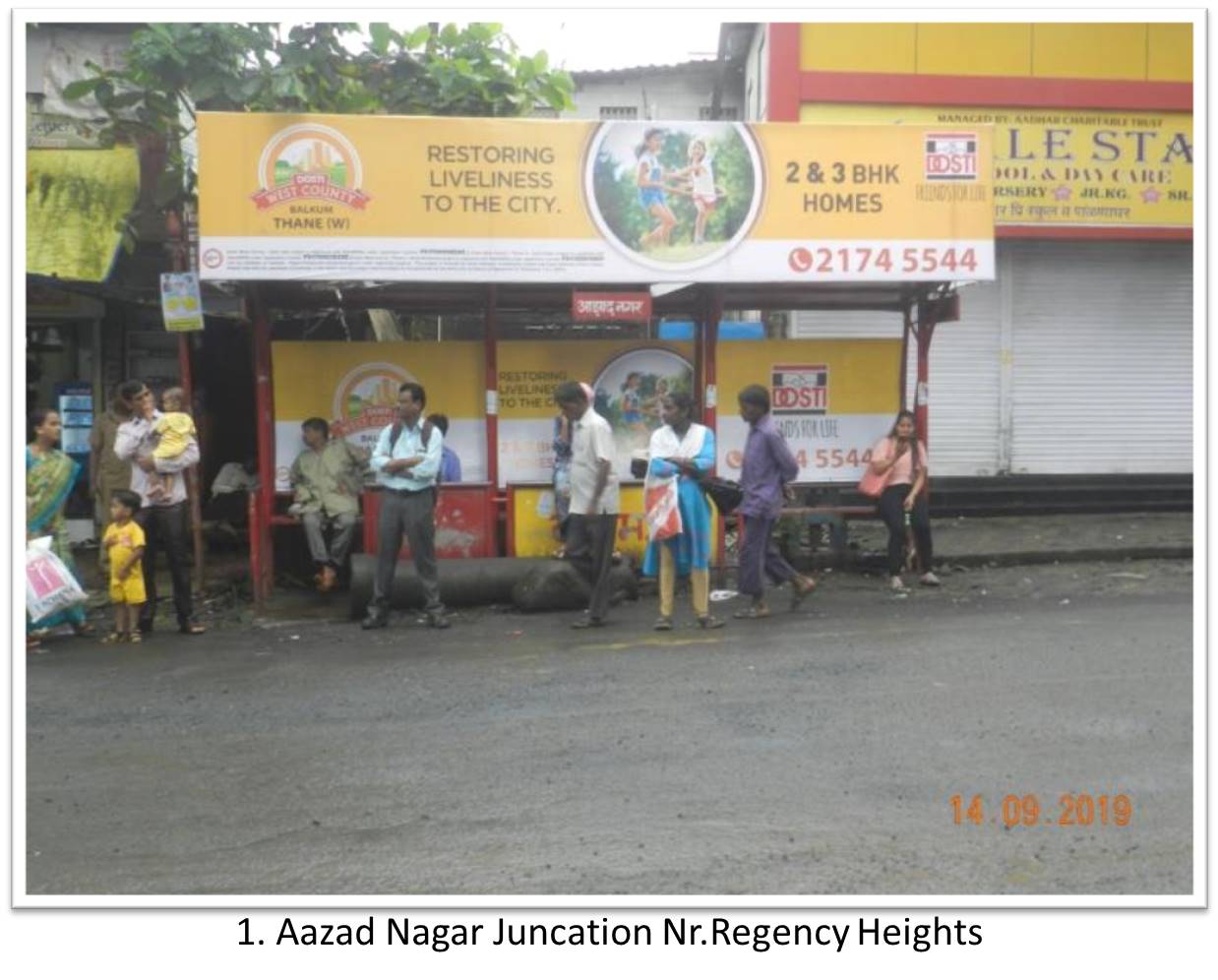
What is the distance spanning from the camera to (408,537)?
9.88 meters

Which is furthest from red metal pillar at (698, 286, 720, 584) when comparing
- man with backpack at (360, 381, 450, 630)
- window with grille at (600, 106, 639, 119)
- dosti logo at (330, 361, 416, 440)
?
window with grille at (600, 106, 639, 119)

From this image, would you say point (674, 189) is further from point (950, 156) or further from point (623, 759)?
point (623, 759)

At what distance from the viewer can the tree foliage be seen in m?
11.8

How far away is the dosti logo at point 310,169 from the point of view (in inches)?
401

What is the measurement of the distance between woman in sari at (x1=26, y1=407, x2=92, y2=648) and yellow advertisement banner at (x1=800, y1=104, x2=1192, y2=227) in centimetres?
912

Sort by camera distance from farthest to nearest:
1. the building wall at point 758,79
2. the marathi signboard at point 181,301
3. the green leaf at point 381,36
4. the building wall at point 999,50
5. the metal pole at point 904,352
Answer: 1. the building wall at point 758,79
2. the building wall at point 999,50
3. the green leaf at point 381,36
4. the metal pole at point 904,352
5. the marathi signboard at point 181,301

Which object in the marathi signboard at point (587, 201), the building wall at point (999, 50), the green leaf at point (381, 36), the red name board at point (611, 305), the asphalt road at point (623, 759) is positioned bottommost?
the asphalt road at point (623, 759)

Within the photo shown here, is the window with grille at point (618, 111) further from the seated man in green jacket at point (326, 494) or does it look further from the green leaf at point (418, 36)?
the seated man in green jacket at point (326, 494)

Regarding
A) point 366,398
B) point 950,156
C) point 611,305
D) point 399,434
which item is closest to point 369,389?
point 366,398

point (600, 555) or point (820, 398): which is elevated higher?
point (820, 398)

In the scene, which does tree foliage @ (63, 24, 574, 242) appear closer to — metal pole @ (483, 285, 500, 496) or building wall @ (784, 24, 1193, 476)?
metal pole @ (483, 285, 500, 496)

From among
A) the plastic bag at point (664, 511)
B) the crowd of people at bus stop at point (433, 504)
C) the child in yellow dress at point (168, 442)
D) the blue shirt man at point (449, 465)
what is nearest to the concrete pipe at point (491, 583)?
the crowd of people at bus stop at point (433, 504)

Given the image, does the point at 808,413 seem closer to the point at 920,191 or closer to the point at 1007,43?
the point at 920,191

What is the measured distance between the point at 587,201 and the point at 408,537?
3.10m
